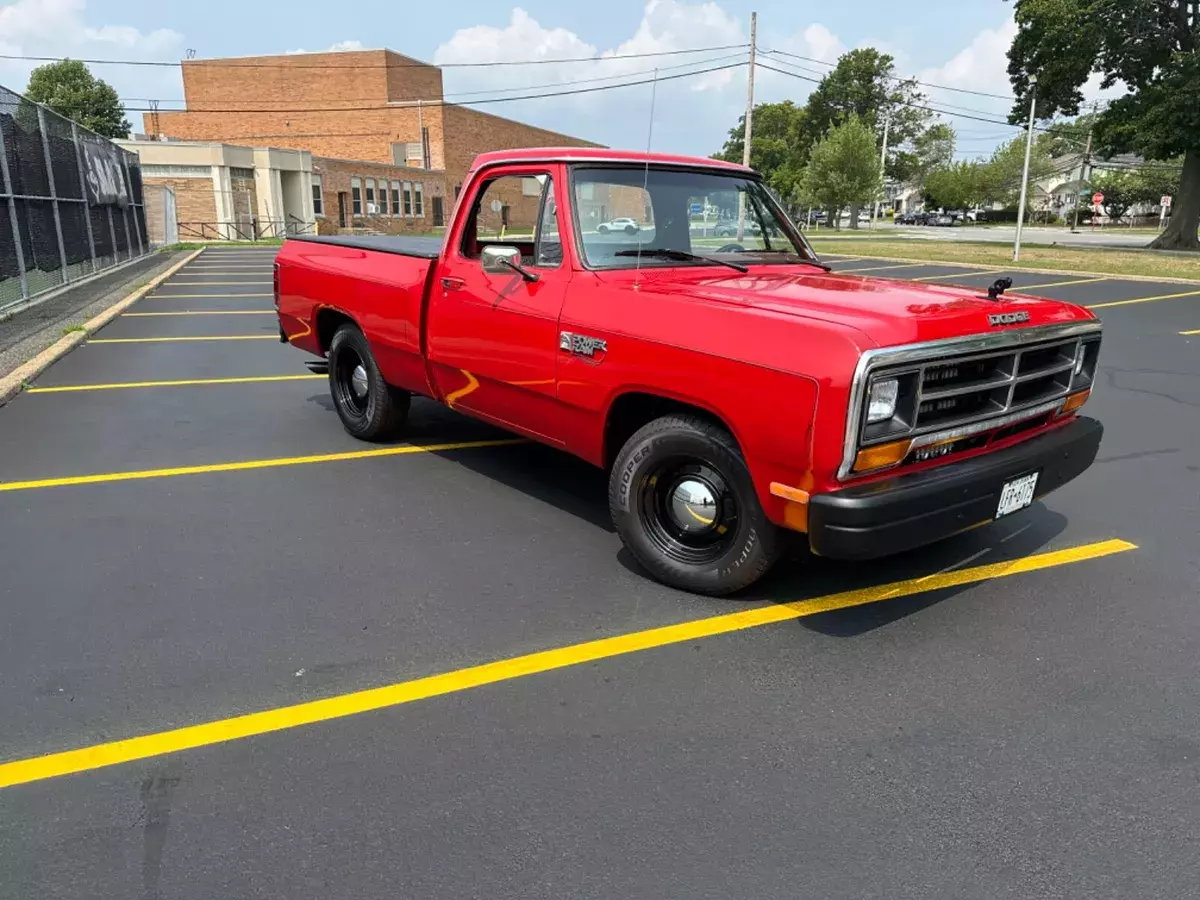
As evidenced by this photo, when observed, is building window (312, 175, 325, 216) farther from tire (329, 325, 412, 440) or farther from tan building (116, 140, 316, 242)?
tire (329, 325, 412, 440)

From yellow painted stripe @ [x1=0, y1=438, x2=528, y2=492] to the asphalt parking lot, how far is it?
5 cm

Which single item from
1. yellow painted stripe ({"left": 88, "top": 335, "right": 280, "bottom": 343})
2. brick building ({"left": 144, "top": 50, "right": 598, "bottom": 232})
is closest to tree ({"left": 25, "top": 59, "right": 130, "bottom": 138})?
brick building ({"left": 144, "top": 50, "right": 598, "bottom": 232})

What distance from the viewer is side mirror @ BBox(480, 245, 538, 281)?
4383mm

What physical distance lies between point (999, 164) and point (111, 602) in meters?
103

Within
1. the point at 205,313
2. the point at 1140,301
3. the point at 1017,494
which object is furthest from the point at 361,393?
the point at 1140,301

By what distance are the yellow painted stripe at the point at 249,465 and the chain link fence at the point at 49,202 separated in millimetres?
7556

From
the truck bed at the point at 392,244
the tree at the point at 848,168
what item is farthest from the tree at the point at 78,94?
the truck bed at the point at 392,244

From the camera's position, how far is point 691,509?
3861 mm

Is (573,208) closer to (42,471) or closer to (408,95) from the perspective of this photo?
(42,471)

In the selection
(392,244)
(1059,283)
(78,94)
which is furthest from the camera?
(78,94)

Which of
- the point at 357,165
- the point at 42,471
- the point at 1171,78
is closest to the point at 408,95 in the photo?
the point at 357,165

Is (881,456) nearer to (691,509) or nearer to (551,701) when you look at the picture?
(691,509)

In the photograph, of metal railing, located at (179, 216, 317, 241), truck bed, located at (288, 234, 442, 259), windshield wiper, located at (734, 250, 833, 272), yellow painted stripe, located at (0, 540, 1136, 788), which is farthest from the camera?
metal railing, located at (179, 216, 317, 241)

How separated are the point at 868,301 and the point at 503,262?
184cm
